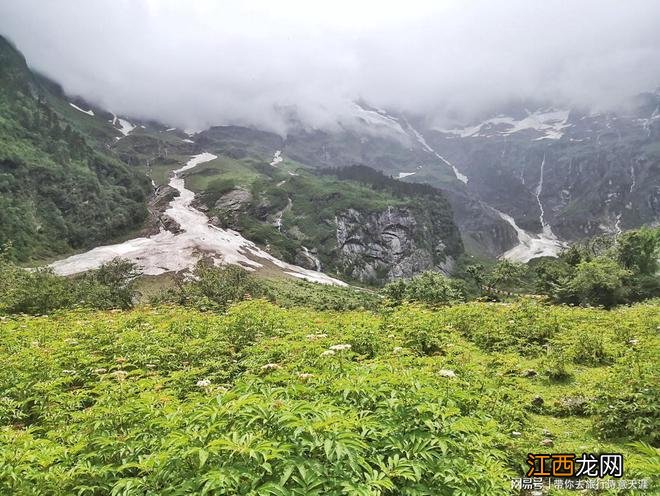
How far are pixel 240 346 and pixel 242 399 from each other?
10141 mm

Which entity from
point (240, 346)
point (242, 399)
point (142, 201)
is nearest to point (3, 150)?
point (142, 201)

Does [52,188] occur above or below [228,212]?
below

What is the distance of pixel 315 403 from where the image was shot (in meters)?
6.64

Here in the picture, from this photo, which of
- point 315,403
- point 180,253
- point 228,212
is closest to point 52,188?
point 228,212

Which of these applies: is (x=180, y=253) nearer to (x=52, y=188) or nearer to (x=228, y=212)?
(x=52, y=188)

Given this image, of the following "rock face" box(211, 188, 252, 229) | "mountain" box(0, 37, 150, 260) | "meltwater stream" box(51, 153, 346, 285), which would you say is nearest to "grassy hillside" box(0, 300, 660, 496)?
"meltwater stream" box(51, 153, 346, 285)

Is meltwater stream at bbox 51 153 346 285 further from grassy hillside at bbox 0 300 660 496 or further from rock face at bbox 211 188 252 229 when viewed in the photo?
grassy hillside at bbox 0 300 660 496

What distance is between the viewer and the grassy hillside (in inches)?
221

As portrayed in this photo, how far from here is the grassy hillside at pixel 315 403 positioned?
561 cm

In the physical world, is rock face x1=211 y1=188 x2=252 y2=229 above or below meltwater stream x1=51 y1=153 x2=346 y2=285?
above

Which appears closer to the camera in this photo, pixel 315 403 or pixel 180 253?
pixel 315 403

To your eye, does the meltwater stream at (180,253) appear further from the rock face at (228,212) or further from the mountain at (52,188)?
the mountain at (52,188)

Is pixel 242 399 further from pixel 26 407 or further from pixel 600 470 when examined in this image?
pixel 26 407

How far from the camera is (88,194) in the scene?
15762 cm
